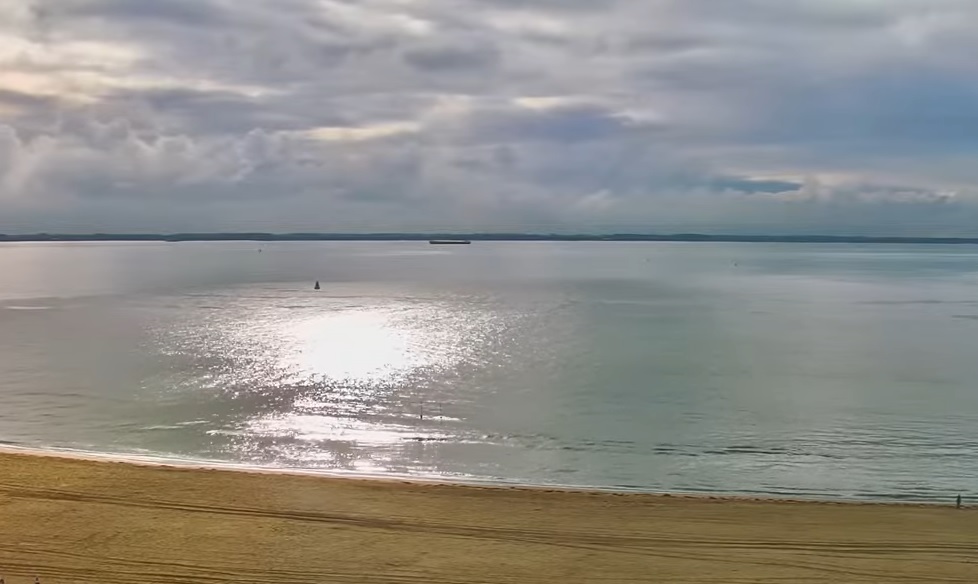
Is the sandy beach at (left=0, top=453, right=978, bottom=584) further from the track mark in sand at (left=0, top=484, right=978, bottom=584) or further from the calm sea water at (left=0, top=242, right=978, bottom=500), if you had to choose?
the calm sea water at (left=0, top=242, right=978, bottom=500)

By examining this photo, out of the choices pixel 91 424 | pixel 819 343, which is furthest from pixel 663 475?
pixel 819 343

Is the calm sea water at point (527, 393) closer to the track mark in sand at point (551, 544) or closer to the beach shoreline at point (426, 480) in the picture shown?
the beach shoreline at point (426, 480)

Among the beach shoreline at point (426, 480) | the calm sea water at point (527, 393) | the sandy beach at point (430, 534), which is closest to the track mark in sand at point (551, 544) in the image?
the sandy beach at point (430, 534)

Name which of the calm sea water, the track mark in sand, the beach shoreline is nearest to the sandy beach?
the track mark in sand

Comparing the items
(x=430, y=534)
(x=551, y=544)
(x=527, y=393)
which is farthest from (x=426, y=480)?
(x=527, y=393)

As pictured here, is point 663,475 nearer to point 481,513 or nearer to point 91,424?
point 481,513
